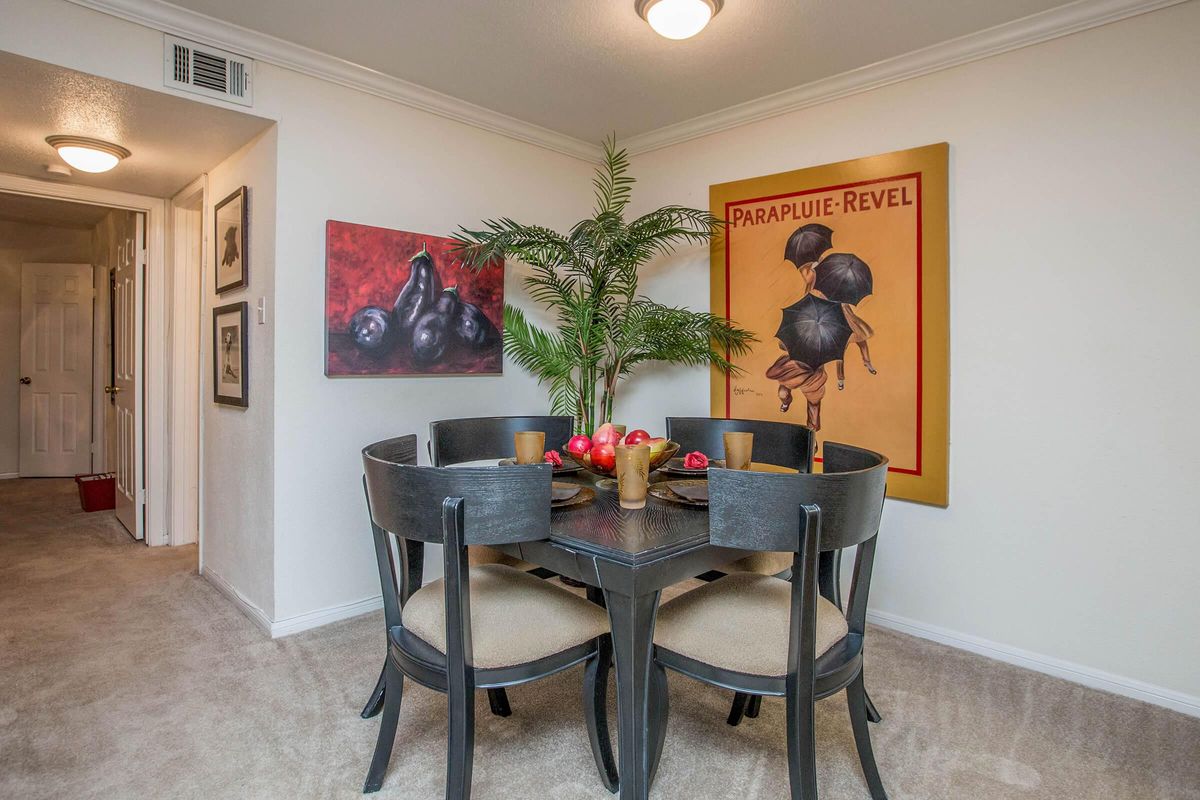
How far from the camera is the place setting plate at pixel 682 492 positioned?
1735 mm

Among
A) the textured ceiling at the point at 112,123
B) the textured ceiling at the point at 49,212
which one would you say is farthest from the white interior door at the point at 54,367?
the textured ceiling at the point at 112,123

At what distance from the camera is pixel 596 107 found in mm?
3291

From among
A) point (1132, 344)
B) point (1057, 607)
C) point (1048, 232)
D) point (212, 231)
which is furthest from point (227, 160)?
point (1057, 607)

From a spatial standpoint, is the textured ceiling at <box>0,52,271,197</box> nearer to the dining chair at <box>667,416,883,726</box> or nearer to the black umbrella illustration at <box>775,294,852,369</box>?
the dining chair at <box>667,416,883,726</box>

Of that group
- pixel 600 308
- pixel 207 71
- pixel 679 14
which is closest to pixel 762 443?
pixel 600 308

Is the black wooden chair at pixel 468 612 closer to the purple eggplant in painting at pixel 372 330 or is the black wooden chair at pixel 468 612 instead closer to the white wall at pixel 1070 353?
the purple eggplant in painting at pixel 372 330

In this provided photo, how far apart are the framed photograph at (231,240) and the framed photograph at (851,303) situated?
2.31 meters

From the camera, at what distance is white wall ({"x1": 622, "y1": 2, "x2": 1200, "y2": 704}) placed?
2.17 m

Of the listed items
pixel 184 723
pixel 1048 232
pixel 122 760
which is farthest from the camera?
pixel 1048 232

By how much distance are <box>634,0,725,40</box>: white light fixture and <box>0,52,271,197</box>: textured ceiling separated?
166 centimetres

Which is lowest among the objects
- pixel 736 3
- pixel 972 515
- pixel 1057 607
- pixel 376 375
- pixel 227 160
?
pixel 1057 607

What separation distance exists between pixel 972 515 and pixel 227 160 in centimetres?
377

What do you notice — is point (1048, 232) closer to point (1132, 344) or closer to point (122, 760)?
point (1132, 344)

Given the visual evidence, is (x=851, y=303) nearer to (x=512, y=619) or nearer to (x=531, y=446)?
(x=531, y=446)
